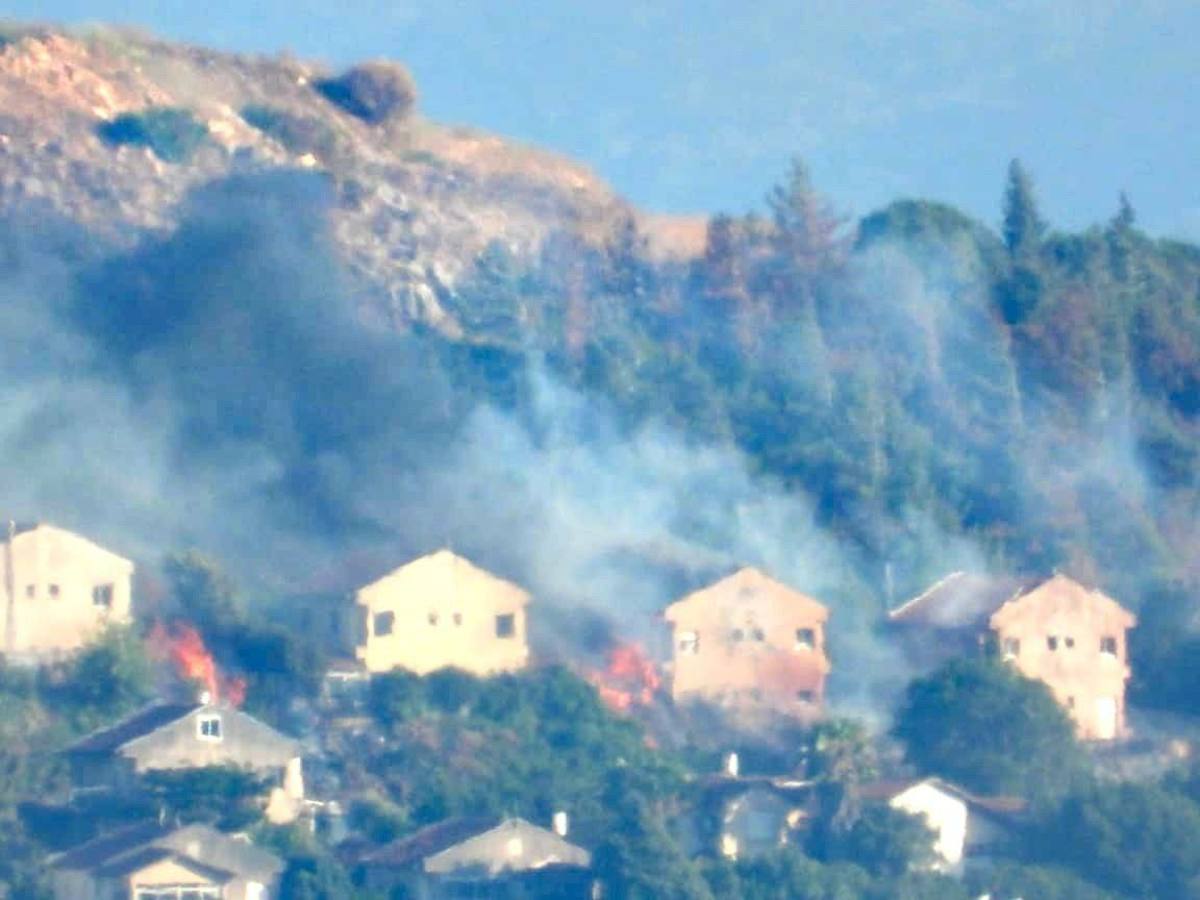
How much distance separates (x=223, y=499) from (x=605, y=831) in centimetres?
2032

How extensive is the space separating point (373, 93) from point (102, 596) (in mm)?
34494

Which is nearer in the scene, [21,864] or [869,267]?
[21,864]

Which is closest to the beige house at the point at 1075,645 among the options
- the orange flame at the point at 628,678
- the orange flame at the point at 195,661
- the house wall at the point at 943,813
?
the orange flame at the point at 628,678

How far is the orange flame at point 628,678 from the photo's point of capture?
68438mm

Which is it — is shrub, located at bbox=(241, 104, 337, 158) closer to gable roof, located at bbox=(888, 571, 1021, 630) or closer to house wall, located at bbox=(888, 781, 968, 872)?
gable roof, located at bbox=(888, 571, 1021, 630)

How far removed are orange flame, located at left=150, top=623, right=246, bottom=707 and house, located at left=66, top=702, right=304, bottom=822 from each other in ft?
14.3

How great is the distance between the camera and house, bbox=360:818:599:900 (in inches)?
2259

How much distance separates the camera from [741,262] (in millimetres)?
90250

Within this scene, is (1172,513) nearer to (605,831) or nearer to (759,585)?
(759,585)

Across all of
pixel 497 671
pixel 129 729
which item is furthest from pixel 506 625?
pixel 129 729

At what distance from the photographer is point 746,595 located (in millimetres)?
70562

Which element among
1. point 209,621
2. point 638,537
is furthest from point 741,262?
point 209,621

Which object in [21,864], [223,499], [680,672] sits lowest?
[21,864]

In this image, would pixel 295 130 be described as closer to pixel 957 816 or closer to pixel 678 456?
pixel 678 456
